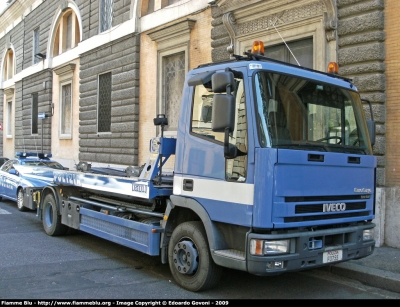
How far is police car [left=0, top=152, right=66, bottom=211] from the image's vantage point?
454 inches

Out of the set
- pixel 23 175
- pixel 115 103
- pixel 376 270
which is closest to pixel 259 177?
pixel 376 270

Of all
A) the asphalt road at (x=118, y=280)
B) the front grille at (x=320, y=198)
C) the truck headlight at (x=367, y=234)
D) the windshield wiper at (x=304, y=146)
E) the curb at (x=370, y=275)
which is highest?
the windshield wiper at (x=304, y=146)

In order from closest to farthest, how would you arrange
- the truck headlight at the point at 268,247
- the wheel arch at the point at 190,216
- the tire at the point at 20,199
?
the truck headlight at the point at 268,247, the wheel arch at the point at 190,216, the tire at the point at 20,199

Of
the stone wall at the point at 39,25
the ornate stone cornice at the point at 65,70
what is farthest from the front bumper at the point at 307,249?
the stone wall at the point at 39,25

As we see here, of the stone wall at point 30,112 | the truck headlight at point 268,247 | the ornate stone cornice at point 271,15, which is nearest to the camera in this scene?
the truck headlight at point 268,247

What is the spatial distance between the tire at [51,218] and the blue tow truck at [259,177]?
10.3 feet

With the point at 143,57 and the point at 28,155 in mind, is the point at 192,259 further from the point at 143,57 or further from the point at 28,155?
the point at 143,57

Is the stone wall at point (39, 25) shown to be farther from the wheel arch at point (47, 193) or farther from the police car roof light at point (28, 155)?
the wheel arch at point (47, 193)

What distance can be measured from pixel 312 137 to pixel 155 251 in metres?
2.56

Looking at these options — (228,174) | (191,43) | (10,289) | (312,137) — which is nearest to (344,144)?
(312,137)

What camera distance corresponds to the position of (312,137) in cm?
519

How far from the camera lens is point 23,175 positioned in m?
12.0

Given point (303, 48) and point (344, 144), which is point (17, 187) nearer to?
point (303, 48)

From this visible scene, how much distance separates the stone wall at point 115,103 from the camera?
51.7ft
